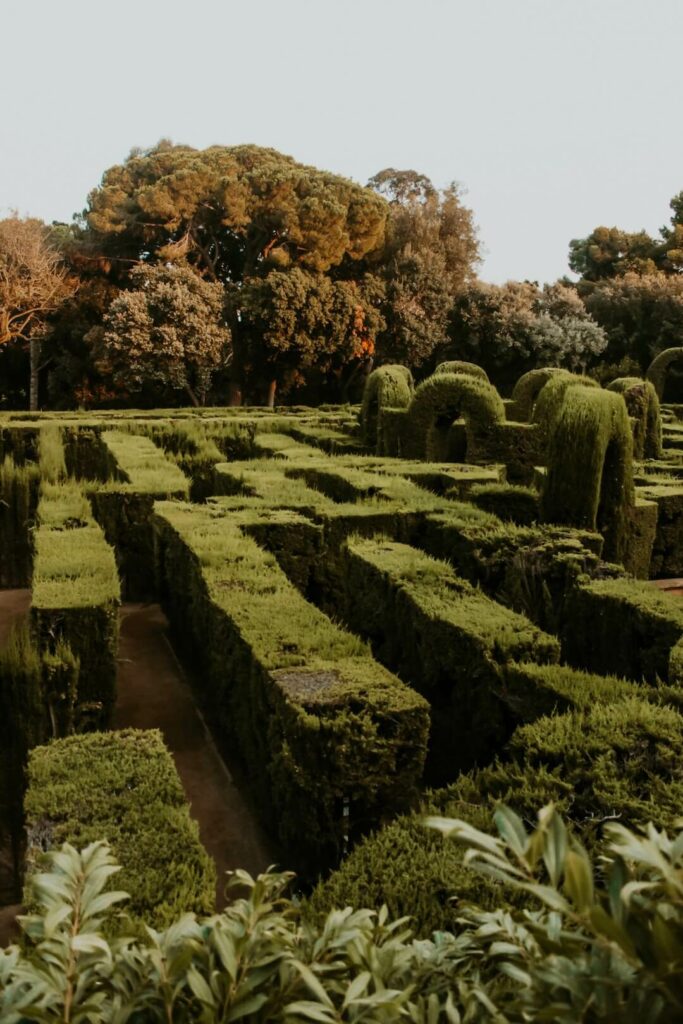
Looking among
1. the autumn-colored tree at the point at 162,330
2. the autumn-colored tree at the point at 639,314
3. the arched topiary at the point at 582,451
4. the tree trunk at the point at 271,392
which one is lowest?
the arched topiary at the point at 582,451

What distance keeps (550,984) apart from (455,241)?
39551 millimetres

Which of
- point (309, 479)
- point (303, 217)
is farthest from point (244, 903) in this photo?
point (303, 217)

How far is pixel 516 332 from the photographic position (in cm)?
3562

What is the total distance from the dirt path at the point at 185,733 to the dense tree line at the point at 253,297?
22.3m

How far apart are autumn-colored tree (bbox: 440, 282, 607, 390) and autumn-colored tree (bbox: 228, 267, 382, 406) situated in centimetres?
475

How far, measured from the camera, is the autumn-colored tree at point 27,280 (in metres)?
30.4

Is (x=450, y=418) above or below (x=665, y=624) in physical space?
above

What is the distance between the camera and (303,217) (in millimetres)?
32094

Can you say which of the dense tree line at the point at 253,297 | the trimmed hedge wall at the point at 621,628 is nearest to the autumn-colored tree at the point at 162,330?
the dense tree line at the point at 253,297

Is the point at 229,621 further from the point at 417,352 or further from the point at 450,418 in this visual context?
the point at 417,352

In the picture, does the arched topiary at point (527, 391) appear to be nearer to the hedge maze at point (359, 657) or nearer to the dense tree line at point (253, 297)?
the hedge maze at point (359, 657)

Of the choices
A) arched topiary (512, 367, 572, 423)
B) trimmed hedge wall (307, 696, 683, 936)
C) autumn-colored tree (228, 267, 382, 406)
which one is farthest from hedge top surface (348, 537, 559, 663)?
autumn-colored tree (228, 267, 382, 406)

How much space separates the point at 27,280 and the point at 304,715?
3045cm

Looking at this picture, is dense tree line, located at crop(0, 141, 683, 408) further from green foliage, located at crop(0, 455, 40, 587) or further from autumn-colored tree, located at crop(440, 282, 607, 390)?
green foliage, located at crop(0, 455, 40, 587)
